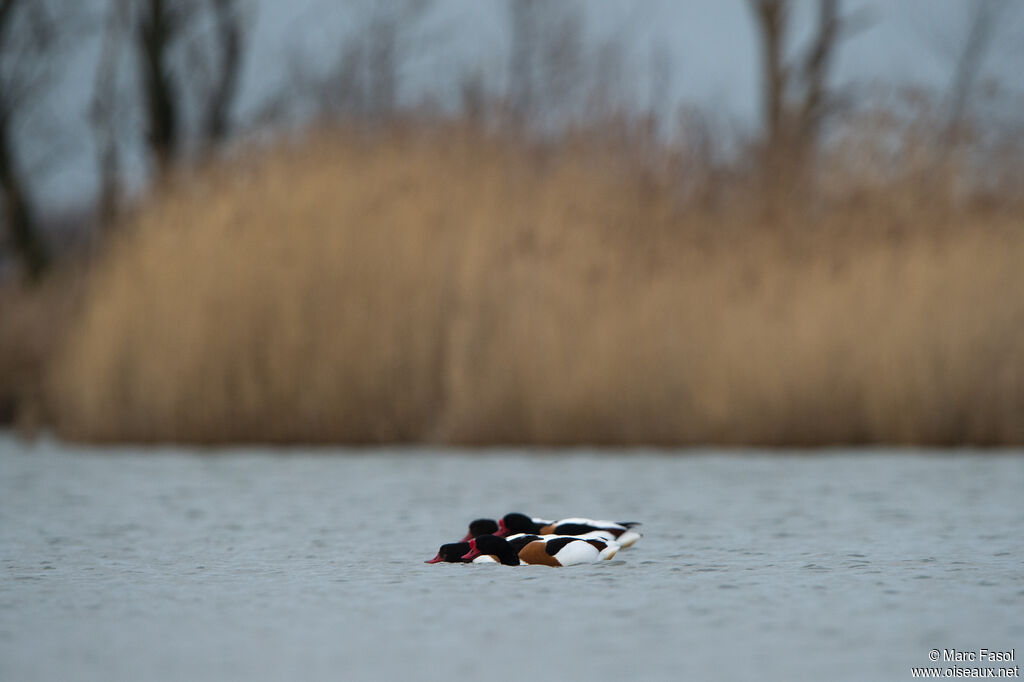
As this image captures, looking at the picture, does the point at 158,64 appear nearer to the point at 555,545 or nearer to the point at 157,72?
the point at 157,72

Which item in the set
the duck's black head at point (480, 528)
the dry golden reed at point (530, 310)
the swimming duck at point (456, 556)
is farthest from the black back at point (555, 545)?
the dry golden reed at point (530, 310)

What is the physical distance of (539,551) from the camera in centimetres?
357

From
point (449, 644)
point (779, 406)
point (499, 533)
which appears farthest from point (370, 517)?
point (779, 406)

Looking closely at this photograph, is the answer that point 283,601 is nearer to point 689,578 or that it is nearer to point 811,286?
point 689,578

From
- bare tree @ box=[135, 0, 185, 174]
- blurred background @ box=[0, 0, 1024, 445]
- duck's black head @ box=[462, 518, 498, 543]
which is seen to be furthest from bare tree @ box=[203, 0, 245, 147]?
duck's black head @ box=[462, 518, 498, 543]

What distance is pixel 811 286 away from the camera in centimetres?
759

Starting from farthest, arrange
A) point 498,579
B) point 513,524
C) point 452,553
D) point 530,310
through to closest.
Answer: point 530,310
point 513,524
point 452,553
point 498,579

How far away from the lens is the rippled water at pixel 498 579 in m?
2.44

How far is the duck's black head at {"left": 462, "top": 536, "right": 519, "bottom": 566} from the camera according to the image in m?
3.57

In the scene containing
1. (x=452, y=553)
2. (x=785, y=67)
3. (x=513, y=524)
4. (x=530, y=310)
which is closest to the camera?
(x=452, y=553)

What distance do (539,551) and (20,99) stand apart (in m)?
15.5

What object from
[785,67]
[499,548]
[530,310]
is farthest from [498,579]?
[785,67]

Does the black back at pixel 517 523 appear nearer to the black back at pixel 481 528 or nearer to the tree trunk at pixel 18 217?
the black back at pixel 481 528

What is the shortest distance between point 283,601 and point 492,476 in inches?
117
